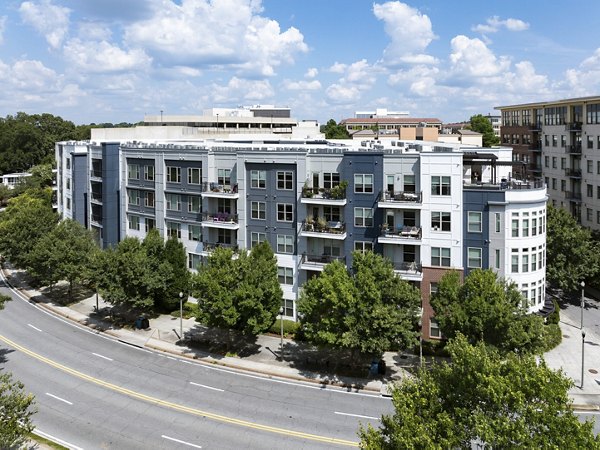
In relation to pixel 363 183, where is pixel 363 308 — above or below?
below

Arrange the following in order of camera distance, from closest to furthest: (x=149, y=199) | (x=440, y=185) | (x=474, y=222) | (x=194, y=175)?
(x=474, y=222) < (x=440, y=185) < (x=194, y=175) < (x=149, y=199)

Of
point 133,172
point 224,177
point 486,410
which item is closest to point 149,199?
point 133,172

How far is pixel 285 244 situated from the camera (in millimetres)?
48812

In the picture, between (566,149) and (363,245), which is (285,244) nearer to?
(363,245)

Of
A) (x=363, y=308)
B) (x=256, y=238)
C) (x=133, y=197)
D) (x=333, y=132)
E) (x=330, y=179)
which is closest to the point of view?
(x=363, y=308)

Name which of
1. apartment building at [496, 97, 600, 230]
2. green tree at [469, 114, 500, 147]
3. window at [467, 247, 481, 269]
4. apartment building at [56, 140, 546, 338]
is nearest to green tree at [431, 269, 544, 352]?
apartment building at [56, 140, 546, 338]

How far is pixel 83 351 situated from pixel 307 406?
2036 cm

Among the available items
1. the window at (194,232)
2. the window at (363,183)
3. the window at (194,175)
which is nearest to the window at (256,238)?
the window at (194,232)

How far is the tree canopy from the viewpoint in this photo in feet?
130

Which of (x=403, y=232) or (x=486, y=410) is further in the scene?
(x=403, y=232)

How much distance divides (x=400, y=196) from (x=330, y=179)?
6610 millimetres

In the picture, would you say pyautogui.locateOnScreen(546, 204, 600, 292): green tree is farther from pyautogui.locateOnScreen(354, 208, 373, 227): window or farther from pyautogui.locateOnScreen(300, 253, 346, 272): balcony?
pyautogui.locateOnScreen(300, 253, 346, 272): balcony

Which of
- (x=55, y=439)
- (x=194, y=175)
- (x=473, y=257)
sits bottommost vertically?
(x=55, y=439)

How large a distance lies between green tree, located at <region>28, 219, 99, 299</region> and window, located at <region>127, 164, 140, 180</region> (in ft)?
29.3
